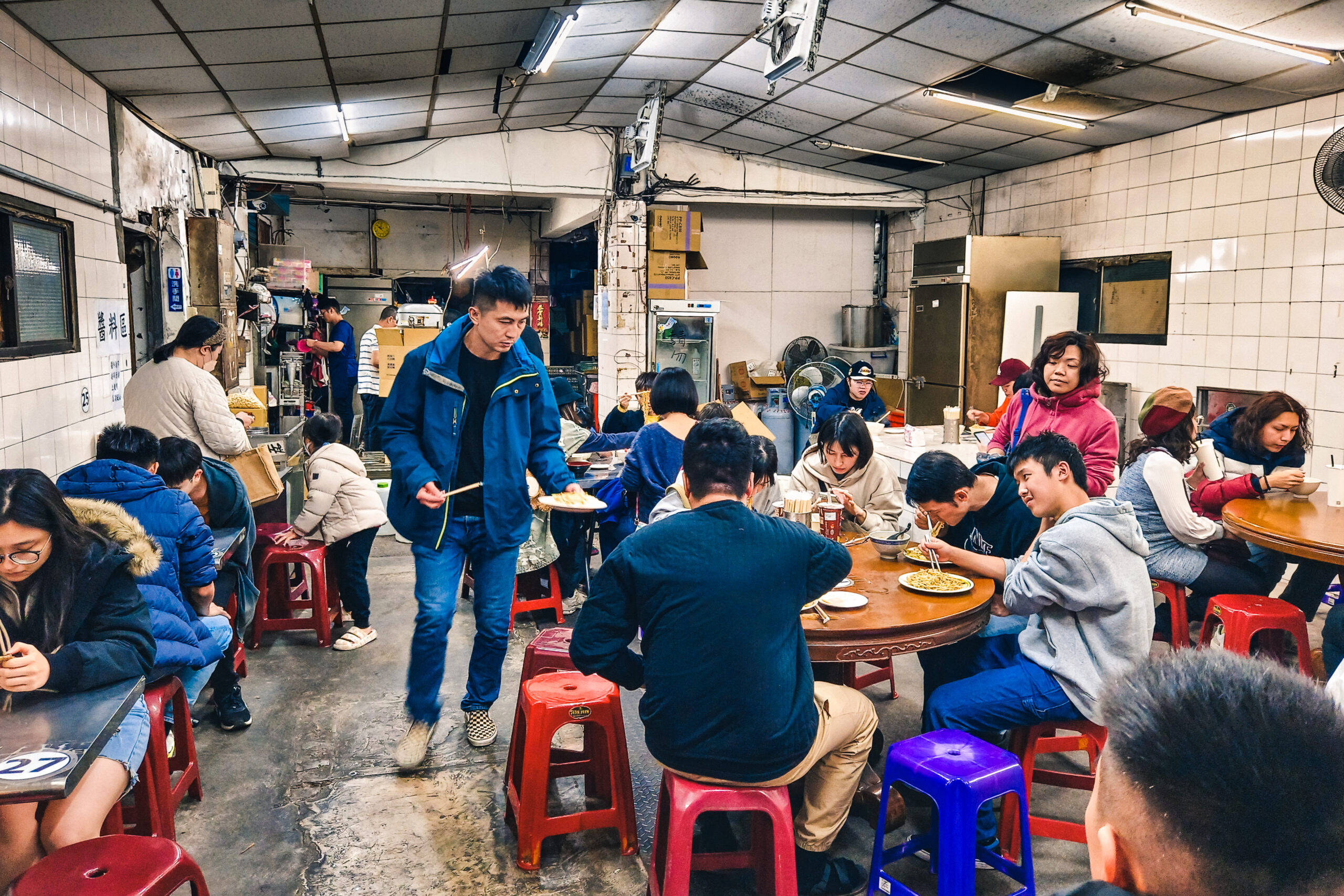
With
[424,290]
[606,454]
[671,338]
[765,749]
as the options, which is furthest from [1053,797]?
[424,290]

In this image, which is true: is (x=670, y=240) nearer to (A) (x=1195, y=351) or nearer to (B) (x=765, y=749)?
(A) (x=1195, y=351)

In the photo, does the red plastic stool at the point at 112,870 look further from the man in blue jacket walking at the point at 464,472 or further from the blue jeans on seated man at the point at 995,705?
the blue jeans on seated man at the point at 995,705

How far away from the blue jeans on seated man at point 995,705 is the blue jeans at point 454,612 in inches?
63.4

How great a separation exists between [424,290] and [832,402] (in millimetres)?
7309

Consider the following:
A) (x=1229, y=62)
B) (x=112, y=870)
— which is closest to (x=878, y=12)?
(x=1229, y=62)

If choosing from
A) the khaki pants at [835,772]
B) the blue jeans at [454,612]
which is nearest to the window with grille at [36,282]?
the blue jeans at [454,612]

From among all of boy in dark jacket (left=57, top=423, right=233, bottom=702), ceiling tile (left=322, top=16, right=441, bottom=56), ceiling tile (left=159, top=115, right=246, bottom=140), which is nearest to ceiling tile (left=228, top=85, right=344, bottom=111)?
ceiling tile (left=159, top=115, right=246, bottom=140)

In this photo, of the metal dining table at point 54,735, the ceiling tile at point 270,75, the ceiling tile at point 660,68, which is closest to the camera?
the metal dining table at point 54,735

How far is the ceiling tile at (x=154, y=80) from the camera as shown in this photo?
459 cm

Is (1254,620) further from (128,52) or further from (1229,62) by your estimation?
(128,52)

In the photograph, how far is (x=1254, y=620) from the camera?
11.9ft

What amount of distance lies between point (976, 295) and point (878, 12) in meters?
3.20

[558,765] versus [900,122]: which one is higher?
[900,122]

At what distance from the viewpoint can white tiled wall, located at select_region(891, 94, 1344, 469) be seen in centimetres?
560
